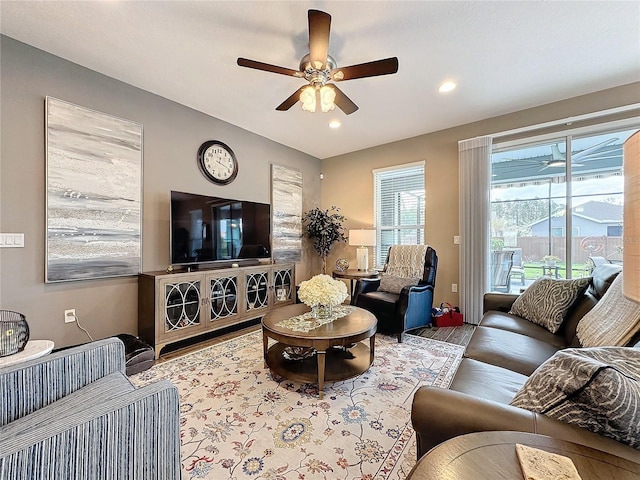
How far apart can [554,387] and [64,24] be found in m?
3.59

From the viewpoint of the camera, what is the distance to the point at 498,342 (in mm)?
1808

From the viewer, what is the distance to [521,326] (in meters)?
2.13

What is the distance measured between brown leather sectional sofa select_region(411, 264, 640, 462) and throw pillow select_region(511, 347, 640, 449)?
3cm

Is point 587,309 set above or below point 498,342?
above

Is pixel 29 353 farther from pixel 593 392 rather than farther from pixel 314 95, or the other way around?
pixel 593 392

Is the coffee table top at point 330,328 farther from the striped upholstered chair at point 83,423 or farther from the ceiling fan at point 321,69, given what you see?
the ceiling fan at point 321,69

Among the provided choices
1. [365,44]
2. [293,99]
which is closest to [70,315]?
[293,99]

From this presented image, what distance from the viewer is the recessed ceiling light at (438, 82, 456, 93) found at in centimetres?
280

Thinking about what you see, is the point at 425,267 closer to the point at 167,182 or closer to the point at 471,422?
the point at 471,422

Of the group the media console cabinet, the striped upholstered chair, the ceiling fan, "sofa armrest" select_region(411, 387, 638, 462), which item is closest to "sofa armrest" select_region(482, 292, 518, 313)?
"sofa armrest" select_region(411, 387, 638, 462)

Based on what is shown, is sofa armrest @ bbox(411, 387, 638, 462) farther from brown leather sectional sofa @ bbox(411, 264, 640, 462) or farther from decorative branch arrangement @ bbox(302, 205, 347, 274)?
decorative branch arrangement @ bbox(302, 205, 347, 274)

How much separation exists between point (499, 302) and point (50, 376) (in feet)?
10.6

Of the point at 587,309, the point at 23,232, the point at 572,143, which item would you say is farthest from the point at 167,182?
the point at 572,143

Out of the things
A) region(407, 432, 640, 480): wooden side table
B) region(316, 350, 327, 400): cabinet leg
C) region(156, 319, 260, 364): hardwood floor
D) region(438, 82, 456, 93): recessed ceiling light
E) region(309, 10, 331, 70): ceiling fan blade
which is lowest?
region(156, 319, 260, 364): hardwood floor
